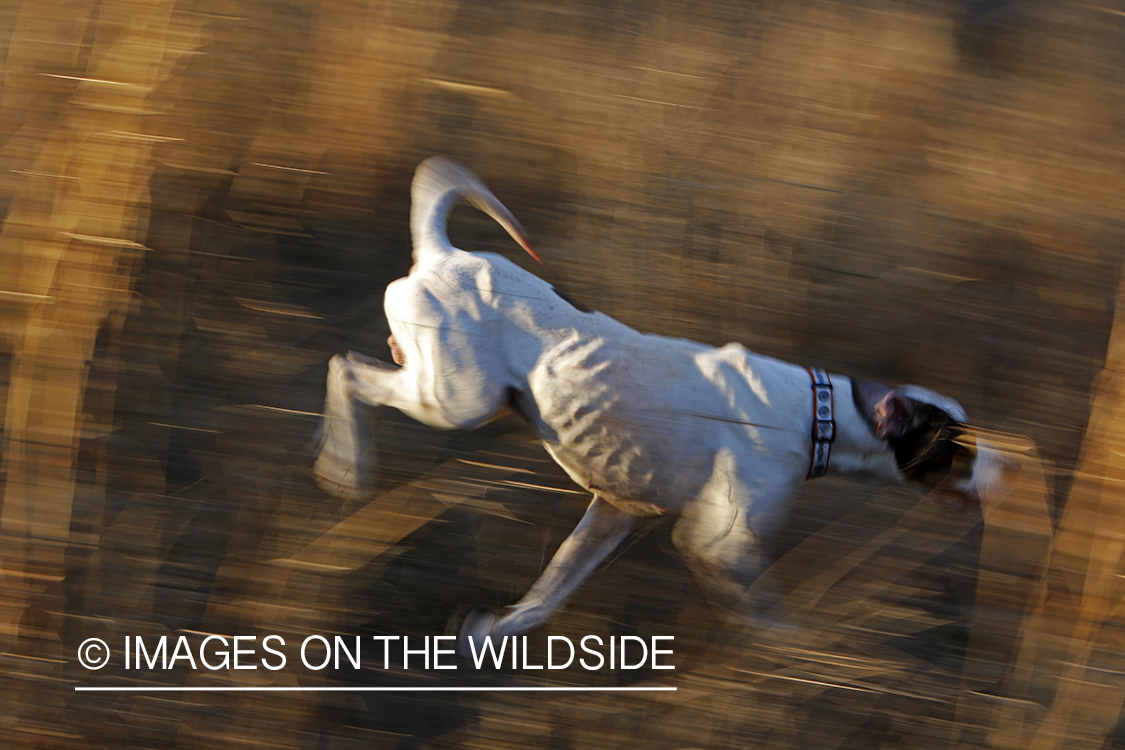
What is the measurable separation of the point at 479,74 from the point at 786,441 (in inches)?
40.2

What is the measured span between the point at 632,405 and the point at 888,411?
0.53 m

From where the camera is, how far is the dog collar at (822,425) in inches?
63.9

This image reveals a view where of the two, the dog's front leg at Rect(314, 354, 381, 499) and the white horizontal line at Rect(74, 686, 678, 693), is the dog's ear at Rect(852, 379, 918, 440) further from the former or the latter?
the dog's front leg at Rect(314, 354, 381, 499)

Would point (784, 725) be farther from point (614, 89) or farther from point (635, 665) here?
point (614, 89)

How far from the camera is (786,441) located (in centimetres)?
162

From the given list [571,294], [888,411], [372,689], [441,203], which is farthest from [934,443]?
[372,689]

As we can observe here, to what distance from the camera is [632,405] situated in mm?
1581

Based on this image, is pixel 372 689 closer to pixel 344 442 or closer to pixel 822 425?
pixel 344 442

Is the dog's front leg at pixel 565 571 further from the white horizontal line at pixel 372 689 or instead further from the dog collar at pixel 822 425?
the dog collar at pixel 822 425

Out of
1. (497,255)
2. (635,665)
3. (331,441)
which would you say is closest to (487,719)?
(635,665)

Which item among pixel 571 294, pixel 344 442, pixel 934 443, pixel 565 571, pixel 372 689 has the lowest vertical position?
pixel 372 689

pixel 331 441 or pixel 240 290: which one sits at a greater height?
pixel 240 290

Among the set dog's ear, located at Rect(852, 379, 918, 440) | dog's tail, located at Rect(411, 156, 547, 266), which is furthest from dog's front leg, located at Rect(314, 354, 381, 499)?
dog's ear, located at Rect(852, 379, 918, 440)

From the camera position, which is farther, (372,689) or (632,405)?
(372,689)
